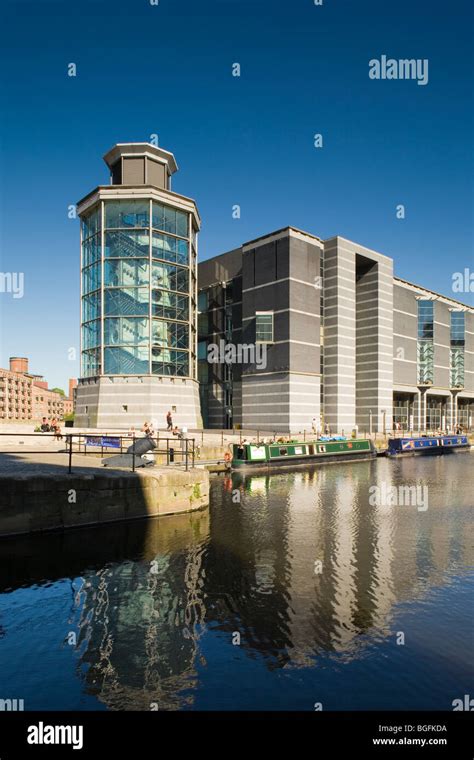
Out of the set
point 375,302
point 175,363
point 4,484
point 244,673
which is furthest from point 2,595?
point 375,302

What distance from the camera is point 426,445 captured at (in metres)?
57.2

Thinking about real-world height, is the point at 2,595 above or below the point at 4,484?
below

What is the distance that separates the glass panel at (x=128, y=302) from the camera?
55.3m

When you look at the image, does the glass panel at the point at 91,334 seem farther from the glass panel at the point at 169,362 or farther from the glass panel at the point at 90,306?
the glass panel at the point at 169,362

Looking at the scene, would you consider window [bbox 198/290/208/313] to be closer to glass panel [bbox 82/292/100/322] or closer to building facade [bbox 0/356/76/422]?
glass panel [bbox 82/292/100/322]

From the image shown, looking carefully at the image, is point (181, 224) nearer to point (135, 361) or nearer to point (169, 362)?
point (169, 362)

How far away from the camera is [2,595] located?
11.9 m

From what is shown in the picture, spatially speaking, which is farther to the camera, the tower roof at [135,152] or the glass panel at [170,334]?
the tower roof at [135,152]

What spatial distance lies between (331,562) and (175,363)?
43.7 meters

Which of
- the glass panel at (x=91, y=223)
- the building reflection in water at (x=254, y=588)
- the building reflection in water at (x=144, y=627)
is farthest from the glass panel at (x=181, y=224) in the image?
the building reflection in water at (x=144, y=627)

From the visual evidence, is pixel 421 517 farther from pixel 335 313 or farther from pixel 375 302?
pixel 375 302

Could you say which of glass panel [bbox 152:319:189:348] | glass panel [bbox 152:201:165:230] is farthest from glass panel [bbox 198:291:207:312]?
glass panel [bbox 152:201:165:230]

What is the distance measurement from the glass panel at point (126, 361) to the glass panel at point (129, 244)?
1152cm

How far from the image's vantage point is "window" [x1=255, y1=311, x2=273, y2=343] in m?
61.0
